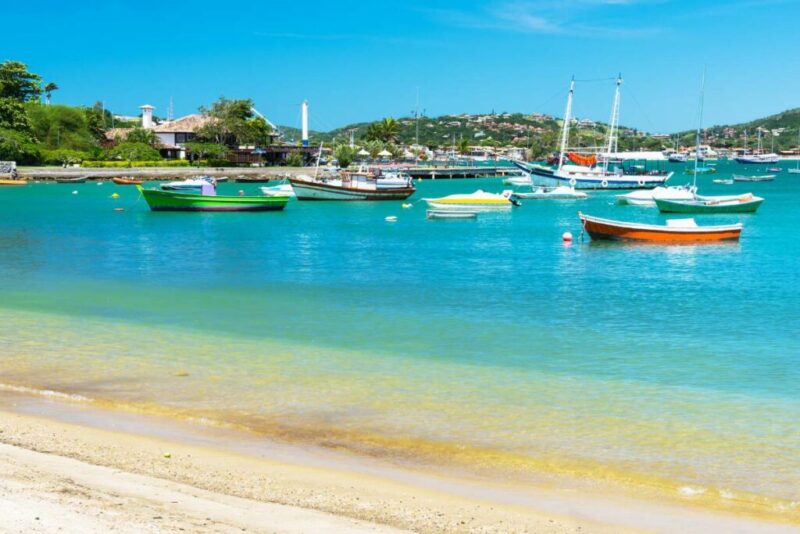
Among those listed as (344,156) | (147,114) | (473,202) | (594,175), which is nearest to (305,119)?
(344,156)

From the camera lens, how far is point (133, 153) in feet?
395

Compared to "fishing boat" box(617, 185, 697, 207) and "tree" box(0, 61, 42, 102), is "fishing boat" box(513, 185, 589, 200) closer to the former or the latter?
"fishing boat" box(617, 185, 697, 207)

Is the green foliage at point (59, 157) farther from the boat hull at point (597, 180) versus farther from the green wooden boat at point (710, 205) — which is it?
the green wooden boat at point (710, 205)

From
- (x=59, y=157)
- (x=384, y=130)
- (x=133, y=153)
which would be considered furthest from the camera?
(x=384, y=130)

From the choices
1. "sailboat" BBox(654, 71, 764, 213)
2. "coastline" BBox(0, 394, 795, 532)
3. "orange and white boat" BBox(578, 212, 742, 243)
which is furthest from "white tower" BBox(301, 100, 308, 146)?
"coastline" BBox(0, 394, 795, 532)

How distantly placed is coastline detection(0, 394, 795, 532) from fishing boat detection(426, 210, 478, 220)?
4821cm

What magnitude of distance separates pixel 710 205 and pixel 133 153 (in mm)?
85272

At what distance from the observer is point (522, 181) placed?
10650 cm

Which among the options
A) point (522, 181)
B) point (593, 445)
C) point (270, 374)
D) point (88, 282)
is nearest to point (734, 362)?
point (593, 445)

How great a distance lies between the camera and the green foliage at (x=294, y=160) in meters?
130

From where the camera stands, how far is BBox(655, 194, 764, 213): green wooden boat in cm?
5675

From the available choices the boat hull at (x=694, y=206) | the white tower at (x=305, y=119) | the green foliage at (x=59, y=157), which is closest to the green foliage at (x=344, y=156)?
the white tower at (x=305, y=119)

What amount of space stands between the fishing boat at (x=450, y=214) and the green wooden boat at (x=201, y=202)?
12.1 m

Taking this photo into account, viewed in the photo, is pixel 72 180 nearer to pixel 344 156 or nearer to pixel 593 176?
pixel 344 156
